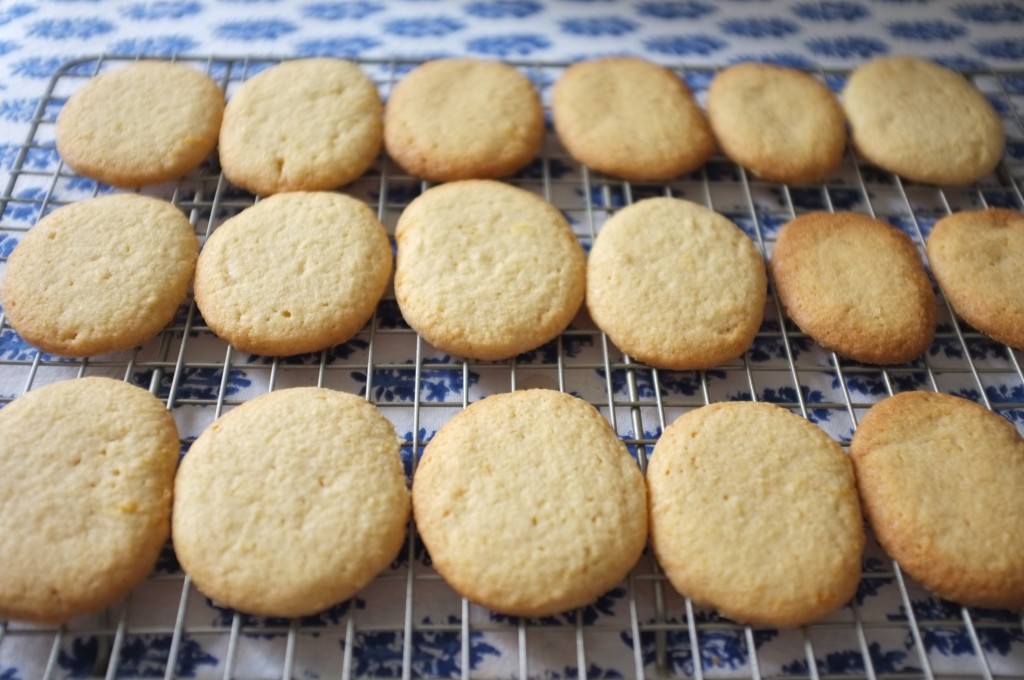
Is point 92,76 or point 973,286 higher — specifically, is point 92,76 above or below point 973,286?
above

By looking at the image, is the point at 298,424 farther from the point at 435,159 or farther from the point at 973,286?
the point at 973,286

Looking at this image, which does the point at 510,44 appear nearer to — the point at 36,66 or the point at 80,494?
the point at 36,66

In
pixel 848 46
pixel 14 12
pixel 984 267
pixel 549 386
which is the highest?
pixel 14 12

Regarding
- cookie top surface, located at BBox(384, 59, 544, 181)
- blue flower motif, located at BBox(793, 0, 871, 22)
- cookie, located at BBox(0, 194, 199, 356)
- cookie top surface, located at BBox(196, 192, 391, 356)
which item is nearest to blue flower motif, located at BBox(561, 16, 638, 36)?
cookie top surface, located at BBox(384, 59, 544, 181)

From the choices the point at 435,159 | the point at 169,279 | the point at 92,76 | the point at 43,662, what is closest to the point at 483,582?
the point at 43,662

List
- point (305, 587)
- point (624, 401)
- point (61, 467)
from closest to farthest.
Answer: point (305, 587)
point (61, 467)
point (624, 401)

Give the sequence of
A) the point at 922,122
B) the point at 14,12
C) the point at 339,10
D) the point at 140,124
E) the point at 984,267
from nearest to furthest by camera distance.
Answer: the point at 984,267 → the point at 140,124 → the point at 922,122 → the point at 14,12 → the point at 339,10

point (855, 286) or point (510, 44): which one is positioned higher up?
point (510, 44)

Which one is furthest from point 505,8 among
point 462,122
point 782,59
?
point 782,59
